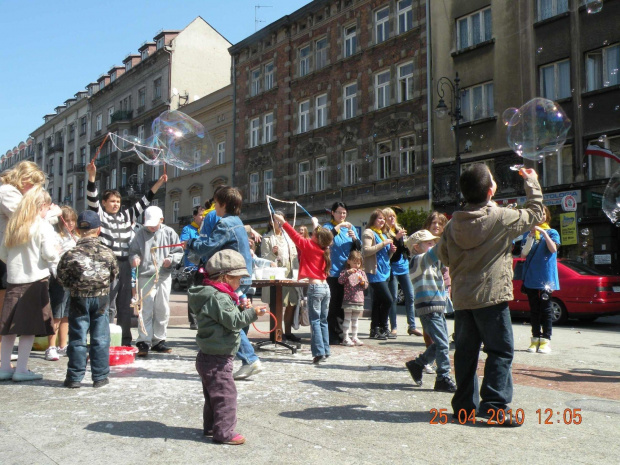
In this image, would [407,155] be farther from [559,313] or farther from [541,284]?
[541,284]

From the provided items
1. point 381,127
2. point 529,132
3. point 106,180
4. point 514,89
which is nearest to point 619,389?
point 529,132

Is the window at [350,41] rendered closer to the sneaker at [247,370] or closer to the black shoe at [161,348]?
the black shoe at [161,348]

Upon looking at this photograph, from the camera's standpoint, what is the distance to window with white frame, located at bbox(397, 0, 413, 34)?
1084 inches

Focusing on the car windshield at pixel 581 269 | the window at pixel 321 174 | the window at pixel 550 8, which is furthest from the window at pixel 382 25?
the car windshield at pixel 581 269

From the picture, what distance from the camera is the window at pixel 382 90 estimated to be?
2855cm

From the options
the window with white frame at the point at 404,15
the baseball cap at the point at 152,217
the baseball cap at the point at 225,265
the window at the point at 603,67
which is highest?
the window with white frame at the point at 404,15

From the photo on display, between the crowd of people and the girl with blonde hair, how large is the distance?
10 millimetres

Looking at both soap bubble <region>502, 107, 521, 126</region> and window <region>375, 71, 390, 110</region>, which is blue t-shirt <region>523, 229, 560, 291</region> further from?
window <region>375, 71, 390, 110</region>

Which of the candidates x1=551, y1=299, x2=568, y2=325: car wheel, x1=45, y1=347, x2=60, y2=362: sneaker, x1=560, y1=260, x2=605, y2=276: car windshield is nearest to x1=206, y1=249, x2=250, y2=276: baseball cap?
x1=45, y1=347, x2=60, y2=362: sneaker

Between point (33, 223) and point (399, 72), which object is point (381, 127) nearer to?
point (399, 72)

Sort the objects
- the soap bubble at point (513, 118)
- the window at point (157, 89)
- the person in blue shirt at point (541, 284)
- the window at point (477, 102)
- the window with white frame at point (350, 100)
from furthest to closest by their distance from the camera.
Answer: the window at point (157, 89)
the window with white frame at point (350, 100)
the window at point (477, 102)
the person in blue shirt at point (541, 284)
the soap bubble at point (513, 118)

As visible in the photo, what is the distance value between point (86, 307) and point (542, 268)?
5430mm

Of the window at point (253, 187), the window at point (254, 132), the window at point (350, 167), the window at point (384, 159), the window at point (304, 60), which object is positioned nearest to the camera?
the window at point (384, 159)

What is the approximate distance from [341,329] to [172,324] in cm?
442
